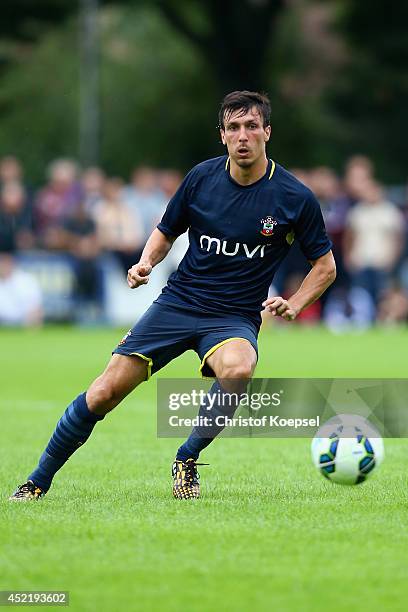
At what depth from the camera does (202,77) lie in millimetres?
41656

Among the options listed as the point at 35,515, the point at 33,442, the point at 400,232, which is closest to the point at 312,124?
the point at 400,232

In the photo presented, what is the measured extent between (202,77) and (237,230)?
34.7 metres

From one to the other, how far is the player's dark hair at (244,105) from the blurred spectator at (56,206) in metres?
15.6

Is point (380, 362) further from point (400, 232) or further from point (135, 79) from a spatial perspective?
point (135, 79)

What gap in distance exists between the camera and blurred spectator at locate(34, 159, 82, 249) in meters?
23.1

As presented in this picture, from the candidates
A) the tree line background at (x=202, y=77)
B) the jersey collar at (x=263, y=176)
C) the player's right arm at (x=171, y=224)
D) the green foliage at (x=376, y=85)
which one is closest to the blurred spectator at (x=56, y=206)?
the tree line background at (x=202, y=77)

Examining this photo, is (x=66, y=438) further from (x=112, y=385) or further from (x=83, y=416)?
(x=112, y=385)

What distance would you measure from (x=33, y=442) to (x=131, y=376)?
2.84 metres

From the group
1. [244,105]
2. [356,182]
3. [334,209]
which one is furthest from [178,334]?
[334,209]

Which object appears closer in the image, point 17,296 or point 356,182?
point 356,182

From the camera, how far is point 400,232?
23.0 m

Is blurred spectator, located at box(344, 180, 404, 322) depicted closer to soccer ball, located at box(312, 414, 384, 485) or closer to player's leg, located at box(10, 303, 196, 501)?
soccer ball, located at box(312, 414, 384, 485)

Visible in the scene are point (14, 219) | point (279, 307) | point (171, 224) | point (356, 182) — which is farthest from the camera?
point (14, 219)

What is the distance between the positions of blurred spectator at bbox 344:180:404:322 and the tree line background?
43.3 feet
